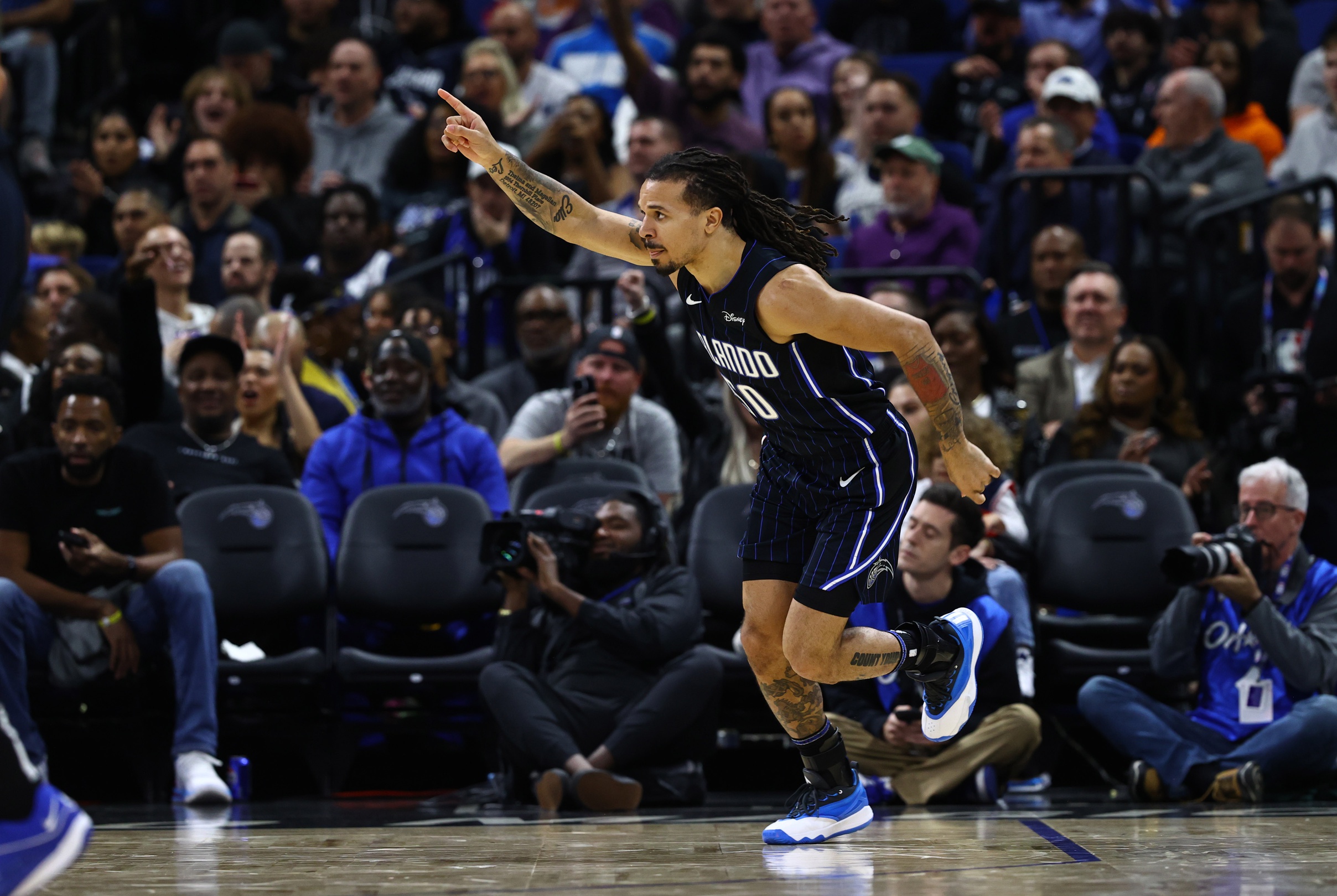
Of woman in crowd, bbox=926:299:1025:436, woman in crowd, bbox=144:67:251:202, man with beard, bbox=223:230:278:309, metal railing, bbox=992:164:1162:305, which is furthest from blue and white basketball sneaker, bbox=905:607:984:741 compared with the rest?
woman in crowd, bbox=144:67:251:202

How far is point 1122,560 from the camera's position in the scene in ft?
23.0

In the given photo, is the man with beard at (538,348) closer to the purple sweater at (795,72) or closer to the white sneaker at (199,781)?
the white sneaker at (199,781)

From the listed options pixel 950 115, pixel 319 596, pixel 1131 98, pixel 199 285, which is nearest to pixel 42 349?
pixel 199 285

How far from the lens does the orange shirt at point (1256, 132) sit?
10219mm

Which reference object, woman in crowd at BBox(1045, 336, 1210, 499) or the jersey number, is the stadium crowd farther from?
the jersey number

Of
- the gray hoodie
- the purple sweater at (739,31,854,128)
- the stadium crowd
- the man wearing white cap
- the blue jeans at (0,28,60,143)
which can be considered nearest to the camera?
the stadium crowd

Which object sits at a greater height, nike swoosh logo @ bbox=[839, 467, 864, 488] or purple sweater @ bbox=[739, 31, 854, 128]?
purple sweater @ bbox=[739, 31, 854, 128]

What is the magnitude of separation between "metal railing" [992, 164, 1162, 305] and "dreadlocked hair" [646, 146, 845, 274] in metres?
4.07

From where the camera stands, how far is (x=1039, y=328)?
28.2 feet

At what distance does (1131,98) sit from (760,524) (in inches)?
282

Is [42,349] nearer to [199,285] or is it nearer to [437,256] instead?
[199,285]

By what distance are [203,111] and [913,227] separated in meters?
4.91

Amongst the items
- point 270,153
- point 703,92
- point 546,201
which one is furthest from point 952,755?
point 270,153

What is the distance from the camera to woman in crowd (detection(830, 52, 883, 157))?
1030 cm
